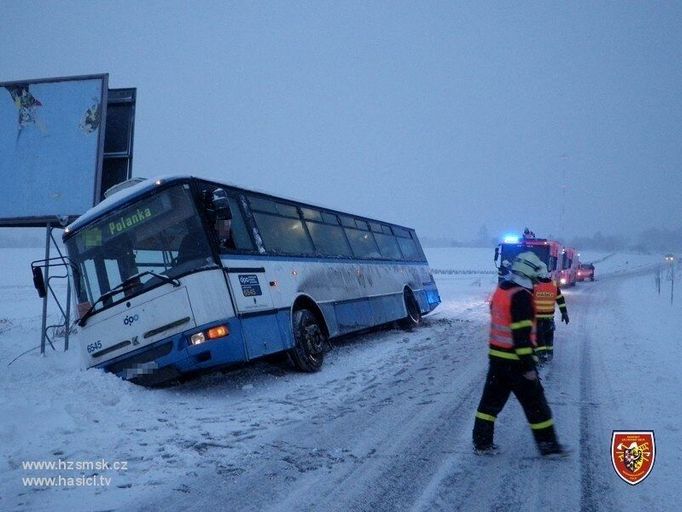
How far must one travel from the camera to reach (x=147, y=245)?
6090mm

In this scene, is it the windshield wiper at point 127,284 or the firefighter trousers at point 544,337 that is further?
the firefighter trousers at point 544,337

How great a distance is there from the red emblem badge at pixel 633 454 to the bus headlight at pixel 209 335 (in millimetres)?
4312

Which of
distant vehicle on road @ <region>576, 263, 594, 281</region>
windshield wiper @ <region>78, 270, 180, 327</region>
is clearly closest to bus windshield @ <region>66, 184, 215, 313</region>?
windshield wiper @ <region>78, 270, 180, 327</region>

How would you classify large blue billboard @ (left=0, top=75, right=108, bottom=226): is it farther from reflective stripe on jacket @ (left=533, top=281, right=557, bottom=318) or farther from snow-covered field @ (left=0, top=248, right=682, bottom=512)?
reflective stripe on jacket @ (left=533, top=281, right=557, bottom=318)

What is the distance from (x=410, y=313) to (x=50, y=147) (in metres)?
10.2

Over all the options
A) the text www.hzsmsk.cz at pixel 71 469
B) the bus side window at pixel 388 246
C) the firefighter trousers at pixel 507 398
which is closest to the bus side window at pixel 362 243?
the bus side window at pixel 388 246

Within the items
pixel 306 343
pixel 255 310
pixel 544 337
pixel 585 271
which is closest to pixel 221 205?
pixel 255 310

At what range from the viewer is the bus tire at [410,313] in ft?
41.8

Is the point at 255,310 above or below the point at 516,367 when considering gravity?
above

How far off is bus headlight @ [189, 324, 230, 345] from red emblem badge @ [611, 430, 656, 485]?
14.1ft

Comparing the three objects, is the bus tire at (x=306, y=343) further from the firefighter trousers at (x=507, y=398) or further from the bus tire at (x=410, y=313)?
the bus tire at (x=410, y=313)

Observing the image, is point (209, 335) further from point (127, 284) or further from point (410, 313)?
point (410, 313)

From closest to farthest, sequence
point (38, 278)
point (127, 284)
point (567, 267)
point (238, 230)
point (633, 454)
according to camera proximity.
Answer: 1. point (633, 454)
2. point (127, 284)
3. point (238, 230)
4. point (38, 278)
5. point (567, 267)

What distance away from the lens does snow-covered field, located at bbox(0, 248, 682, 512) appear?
→ 346 cm
